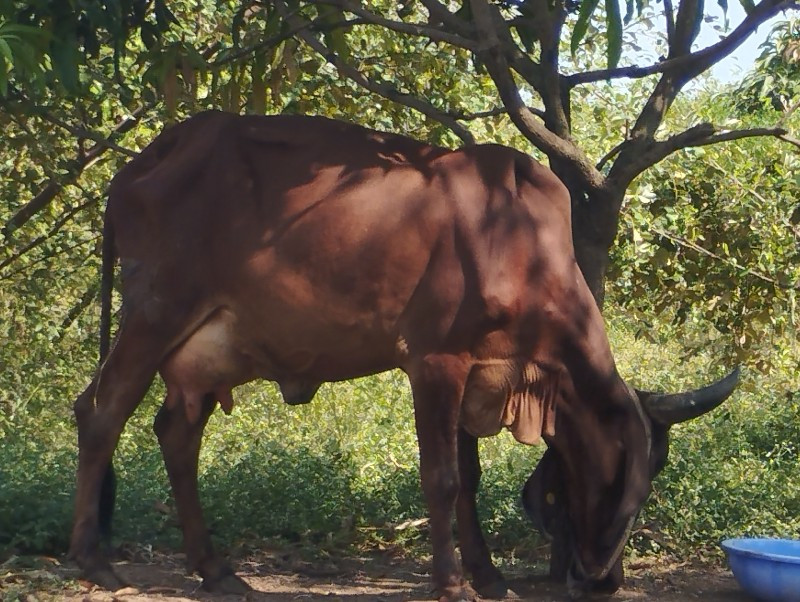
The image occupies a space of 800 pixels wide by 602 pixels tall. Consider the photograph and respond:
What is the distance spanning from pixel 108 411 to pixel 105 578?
0.65m

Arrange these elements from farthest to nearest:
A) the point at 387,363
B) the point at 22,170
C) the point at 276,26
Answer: the point at 22,170
the point at 276,26
the point at 387,363

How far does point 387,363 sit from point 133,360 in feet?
3.33

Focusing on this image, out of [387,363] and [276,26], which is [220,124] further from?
[387,363]

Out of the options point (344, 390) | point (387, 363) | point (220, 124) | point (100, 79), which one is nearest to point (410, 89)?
point (100, 79)

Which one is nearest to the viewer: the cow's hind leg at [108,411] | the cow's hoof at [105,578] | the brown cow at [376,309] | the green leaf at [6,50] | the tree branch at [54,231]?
the green leaf at [6,50]

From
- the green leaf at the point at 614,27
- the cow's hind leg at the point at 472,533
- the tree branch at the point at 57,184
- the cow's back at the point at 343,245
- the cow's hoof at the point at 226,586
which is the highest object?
the tree branch at the point at 57,184

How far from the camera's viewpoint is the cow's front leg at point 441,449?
14.2 ft

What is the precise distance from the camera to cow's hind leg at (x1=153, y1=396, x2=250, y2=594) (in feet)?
15.5

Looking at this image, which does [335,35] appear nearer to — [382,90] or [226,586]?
[382,90]

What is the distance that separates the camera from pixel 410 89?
7055mm

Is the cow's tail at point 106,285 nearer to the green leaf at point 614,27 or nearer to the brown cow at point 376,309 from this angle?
the brown cow at point 376,309

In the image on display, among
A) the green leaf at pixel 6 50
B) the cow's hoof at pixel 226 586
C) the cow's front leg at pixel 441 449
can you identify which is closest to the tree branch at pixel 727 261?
the cow's front leg at pixel 441 449

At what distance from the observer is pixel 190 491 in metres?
4.90

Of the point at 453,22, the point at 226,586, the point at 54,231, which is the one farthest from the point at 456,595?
the point at 54,231
